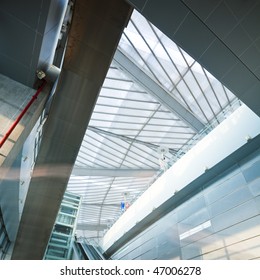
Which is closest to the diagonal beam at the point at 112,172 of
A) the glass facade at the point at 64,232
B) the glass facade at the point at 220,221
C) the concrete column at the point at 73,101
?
the glass facade at the point at 64,232

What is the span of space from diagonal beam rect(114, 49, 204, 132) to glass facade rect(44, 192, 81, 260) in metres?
17.0

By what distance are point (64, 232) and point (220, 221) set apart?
19.2 metres

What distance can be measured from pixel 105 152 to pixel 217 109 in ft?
49.1

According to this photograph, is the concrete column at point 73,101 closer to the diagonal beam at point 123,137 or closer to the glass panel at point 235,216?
the glass panel at point 235,216

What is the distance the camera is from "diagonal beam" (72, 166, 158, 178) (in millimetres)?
28484

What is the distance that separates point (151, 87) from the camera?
1723 centimetres

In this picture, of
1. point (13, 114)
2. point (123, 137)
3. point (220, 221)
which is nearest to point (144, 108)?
point (123, 137)

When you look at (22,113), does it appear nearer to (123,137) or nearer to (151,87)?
(151,87)

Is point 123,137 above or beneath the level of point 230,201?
above

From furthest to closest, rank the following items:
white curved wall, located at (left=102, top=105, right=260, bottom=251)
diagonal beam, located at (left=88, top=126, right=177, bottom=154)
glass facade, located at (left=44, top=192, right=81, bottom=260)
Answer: diagonal beam, located at (left=88, top=126, right=177, bottom=154) → glass facade, located at (left=44, top=192, right=81, bottom=260) → white curved wall, located at (left=102, top=105, right=260, bottom=251)

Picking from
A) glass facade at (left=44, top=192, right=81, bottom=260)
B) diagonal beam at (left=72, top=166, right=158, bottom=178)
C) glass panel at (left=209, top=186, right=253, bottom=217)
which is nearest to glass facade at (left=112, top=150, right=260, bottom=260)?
glass panel at (left=209, top=186, right=253, bottom=217)

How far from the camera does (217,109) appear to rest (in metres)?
19.7

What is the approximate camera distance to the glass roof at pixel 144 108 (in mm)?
15617

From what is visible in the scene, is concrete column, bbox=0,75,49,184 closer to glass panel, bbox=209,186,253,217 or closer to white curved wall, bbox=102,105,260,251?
white curved wall, bbox=102,105,260,251
